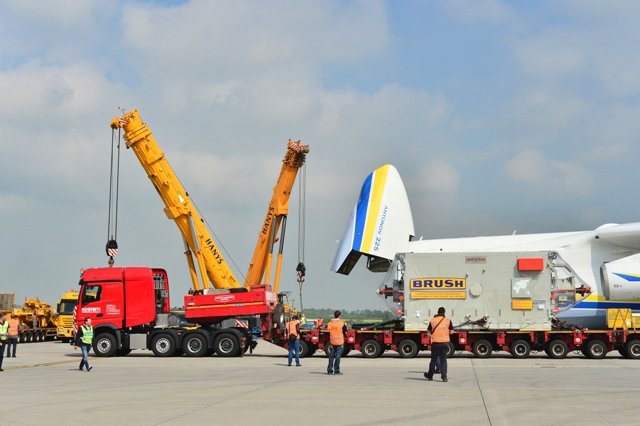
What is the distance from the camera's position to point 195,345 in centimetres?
2627

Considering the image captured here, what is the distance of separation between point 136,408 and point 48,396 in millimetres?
2575

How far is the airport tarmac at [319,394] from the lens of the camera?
36.2ft

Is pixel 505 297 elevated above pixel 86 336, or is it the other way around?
pixel 505 297

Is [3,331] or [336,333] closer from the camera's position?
[336,333]

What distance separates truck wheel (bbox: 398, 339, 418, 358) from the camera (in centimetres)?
2522

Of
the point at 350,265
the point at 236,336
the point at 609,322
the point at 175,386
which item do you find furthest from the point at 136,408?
the point at 609,322

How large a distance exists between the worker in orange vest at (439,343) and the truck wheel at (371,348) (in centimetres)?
848

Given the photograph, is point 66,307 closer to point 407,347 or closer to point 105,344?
point 105,344

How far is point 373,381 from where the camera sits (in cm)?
1684

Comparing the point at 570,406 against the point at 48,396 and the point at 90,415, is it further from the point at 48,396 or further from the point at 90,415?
the point at 48,396

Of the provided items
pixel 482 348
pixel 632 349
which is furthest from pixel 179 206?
pixel 632 349

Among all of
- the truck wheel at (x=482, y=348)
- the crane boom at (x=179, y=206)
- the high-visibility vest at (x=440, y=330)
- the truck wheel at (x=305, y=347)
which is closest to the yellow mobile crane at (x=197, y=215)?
the crane boom at (x=179, y=206)

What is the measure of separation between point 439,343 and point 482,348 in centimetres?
858

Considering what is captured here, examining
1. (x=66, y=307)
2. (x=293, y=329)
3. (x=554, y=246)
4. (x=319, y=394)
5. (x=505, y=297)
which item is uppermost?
(x=554, y=246)
